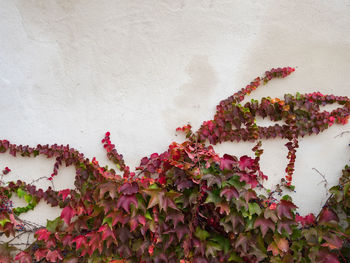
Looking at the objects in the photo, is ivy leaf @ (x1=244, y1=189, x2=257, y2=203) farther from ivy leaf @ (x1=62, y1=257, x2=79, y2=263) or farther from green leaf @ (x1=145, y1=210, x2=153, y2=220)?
ivy leaf @ (x1=62, y1=257, x2=79, y2=263)

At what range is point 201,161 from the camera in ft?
6.15

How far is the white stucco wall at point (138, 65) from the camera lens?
2.10 metres

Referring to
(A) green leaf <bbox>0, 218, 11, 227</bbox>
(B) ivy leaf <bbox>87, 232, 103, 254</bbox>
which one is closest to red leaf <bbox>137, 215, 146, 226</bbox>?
(B) ivy leaf <bbox>87, 232, 103, 254</bbox>

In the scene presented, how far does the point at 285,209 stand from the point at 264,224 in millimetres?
165

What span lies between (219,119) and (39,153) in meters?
1.41

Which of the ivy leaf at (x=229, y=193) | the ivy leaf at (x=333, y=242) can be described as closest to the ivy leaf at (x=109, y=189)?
the ivy leaf at (x=229, y=193)

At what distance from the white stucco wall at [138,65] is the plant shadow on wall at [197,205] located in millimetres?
94

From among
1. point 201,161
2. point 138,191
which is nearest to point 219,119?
point 201,161

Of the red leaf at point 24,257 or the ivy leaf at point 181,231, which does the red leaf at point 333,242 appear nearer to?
the ivy leaf at point 181,231

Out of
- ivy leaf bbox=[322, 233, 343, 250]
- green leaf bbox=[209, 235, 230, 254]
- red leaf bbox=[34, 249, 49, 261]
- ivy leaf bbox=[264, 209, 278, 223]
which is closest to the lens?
ivy leaf bbox=[322, 233, 343, 250]

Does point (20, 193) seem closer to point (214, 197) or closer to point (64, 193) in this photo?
point (64, 193)

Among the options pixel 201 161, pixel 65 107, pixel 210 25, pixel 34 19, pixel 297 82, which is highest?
pixel 34 19

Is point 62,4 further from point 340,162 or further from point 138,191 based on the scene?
point 340,162

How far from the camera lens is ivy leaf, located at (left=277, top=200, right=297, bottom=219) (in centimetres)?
173
